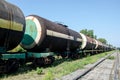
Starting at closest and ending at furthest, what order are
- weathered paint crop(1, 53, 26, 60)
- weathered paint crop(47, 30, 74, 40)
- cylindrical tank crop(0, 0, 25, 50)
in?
cylindrical tank crop(0, 0, 25, 50) < weathered paint crop(1, 53, 26, 60) < weathered paint crop(47, 30, 74, 40)

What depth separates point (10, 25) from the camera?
11.1 metres

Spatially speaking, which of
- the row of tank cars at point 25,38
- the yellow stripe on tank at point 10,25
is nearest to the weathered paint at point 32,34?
the row of tank cars at point 25,38

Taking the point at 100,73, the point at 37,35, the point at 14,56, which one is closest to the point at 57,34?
the point at 37,35

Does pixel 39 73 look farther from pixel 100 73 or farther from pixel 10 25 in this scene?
pixel 100 73

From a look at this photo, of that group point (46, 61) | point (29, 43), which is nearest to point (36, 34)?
point (29, 43)

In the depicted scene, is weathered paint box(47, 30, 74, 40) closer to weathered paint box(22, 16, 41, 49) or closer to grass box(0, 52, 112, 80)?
weathered paint box(22, 16, 41, 49)

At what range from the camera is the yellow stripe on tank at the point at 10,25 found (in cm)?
1055

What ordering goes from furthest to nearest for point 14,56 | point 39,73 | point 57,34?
point 57,34 → point 39,73 → point 14,56

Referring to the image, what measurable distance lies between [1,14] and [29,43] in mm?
4486

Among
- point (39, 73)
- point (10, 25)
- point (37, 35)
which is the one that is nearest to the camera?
point (10, 25)

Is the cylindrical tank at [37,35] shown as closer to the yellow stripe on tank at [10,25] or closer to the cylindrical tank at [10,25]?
the cylindrical tank at [10,25]

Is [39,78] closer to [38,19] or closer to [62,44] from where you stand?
[38,19]

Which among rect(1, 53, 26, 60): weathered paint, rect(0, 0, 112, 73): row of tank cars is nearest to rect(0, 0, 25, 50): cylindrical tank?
Result: rect(0, 0, 112, 73): row of tank cars

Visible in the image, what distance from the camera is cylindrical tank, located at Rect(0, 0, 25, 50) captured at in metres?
10.7
